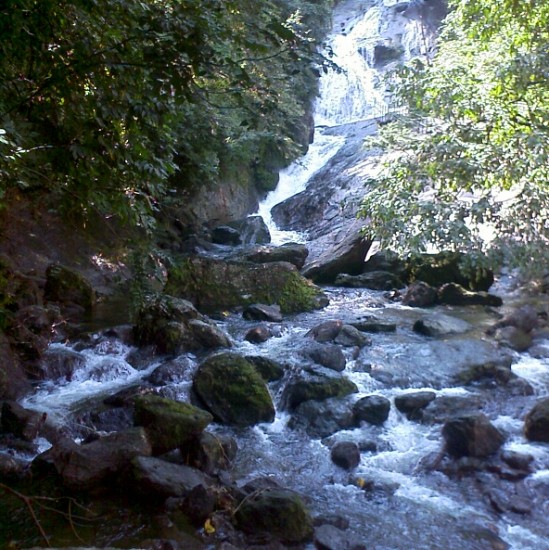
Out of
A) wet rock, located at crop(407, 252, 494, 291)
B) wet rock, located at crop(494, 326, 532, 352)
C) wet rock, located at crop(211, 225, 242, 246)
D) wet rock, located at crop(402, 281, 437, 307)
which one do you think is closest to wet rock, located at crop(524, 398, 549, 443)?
wet rock, located at crop(494, 326, 532, 352)

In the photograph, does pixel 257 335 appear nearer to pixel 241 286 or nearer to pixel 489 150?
pixel 241 286

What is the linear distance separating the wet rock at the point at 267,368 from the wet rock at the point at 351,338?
1.36 m

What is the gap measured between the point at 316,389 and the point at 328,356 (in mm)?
915

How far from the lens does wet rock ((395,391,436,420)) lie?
6.28m

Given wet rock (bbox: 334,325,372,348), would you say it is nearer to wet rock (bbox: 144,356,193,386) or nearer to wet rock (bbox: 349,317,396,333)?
wet rock (bbox: 349,317,396,333)

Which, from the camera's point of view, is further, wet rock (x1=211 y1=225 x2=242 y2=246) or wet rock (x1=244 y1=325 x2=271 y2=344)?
wet rock (x1=211 y1=225 x2=242 y2=246)

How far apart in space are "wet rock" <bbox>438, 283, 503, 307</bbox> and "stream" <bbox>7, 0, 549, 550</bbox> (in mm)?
221

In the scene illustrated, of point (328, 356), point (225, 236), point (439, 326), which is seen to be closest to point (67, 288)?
point (328, 356)

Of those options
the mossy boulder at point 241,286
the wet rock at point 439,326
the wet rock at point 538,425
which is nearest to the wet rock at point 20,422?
the wet rock at point 538,425

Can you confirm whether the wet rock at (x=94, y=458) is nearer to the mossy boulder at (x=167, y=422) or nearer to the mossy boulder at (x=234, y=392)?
the mossy boulder at (x=167, y=422)

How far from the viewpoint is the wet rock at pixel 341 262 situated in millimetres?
12430

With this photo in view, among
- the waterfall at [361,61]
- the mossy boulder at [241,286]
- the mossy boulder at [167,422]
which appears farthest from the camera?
the waterfall at [361,61]

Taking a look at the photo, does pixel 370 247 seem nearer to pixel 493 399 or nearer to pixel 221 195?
pixel 221 195

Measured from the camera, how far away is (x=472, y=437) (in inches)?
212
